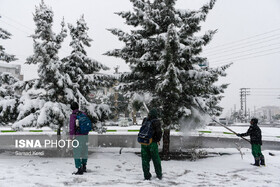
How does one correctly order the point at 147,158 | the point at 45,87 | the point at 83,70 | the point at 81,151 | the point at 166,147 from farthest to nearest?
the point at 83,70 < the point at 166,147 < the point at 45,87 < the point at 81,151 < the point at 147,158

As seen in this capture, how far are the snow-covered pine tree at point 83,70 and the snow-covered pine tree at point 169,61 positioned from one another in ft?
3.31

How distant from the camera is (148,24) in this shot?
8.02m

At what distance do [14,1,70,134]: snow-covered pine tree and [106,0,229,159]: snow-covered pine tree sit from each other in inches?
89.9

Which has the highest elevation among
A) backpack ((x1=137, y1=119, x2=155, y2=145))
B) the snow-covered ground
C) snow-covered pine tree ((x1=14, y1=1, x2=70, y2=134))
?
snow-covered pine tree ((x1=14, y1=1, x2=70, y2=134))

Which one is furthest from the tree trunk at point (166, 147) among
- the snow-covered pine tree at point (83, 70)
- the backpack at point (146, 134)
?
the backpack at point (146, 134)

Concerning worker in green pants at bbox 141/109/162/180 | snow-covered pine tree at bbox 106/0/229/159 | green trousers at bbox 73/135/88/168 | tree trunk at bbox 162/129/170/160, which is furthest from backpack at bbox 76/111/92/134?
tree trunk at bbox 162/129/170/160

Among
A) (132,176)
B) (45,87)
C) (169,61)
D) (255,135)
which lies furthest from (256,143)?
(45,87)

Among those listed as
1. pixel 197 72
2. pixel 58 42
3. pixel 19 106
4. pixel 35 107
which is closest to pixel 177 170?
pixel 197 72

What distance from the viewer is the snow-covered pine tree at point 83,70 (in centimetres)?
853

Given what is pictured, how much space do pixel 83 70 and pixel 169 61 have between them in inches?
161

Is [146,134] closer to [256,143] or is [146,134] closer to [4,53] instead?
[256,143]

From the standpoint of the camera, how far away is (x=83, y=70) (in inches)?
363

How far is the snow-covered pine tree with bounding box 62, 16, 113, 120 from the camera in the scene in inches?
336

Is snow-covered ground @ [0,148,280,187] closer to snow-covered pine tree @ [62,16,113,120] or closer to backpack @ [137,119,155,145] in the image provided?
backpack @ [137,119,155,145]
